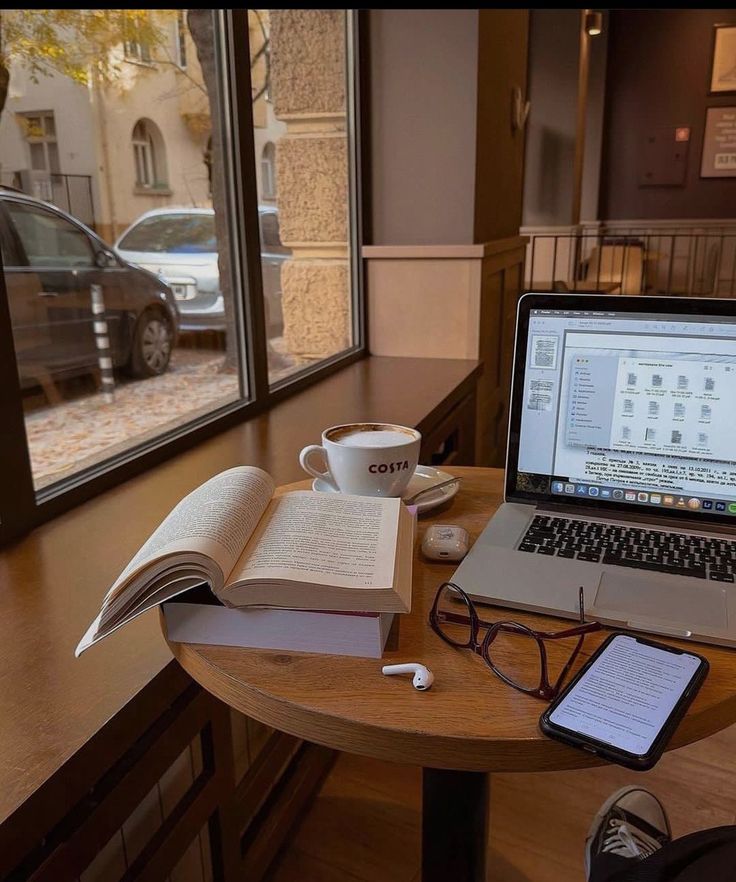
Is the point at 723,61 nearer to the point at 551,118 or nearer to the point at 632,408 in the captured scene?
the point at 551,118

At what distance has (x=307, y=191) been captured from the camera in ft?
8.41

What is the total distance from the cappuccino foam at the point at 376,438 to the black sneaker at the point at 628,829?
2.01 ft

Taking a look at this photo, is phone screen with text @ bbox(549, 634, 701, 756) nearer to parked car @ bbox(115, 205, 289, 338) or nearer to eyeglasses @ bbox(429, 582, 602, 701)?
eyeglasses @ bbox(429, 582, 602, 701)

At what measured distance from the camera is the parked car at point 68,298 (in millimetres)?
1362

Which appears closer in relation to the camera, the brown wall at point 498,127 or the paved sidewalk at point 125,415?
the paved sidewalk at point 125,415

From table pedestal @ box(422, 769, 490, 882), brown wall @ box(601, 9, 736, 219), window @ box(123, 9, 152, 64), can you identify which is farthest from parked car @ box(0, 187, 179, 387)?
brown wall @ box(601, 9, 736, 219)

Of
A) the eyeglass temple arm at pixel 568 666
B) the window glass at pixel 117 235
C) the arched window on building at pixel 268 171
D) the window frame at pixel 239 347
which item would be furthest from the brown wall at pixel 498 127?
the eyeglass temple arm at pixel 568 666

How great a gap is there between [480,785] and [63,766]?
472 millimetres

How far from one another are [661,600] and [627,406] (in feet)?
0.81

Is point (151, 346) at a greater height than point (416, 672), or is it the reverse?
point (151, 346)

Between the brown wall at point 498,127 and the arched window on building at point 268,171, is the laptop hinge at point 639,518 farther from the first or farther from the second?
the brown wall at point 498,127

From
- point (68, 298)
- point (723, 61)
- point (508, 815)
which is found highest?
point (723, 61)

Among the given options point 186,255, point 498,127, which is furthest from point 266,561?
point 498,127

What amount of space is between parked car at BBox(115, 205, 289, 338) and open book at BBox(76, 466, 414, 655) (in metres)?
1.07
